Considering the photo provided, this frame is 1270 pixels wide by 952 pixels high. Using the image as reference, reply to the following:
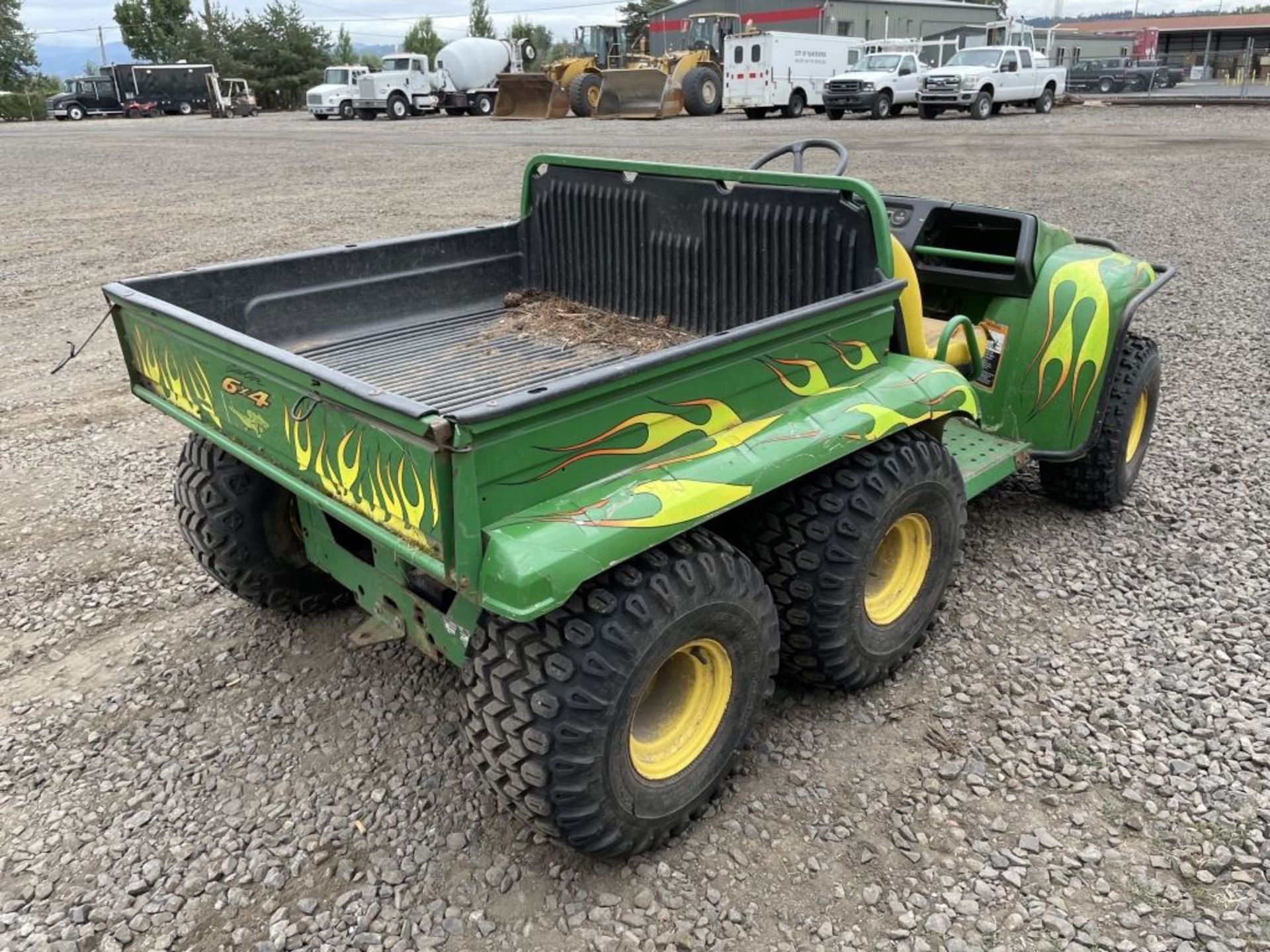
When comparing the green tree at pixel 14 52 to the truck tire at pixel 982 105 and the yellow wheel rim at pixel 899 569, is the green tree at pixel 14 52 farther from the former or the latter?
the yellow wheel rim at pixel 899 569

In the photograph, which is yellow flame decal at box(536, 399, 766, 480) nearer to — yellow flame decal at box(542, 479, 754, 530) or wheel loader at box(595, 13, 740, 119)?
yellow flame decal at box(542, 479, 754, 530)

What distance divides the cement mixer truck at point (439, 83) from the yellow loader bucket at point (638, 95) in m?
6.03

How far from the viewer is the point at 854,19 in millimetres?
42438

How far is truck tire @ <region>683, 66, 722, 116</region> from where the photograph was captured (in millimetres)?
27312

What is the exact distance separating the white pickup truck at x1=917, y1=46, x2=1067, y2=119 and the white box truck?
3570 millimetres

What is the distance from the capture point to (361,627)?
3057 millimetres

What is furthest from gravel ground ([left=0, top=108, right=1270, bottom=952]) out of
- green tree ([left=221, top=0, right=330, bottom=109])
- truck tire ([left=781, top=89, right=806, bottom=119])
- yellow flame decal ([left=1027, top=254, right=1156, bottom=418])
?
green tree ([left=221, top=0, right=330, bottom=109])

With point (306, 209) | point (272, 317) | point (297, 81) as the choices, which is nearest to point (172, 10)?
point (297, 81)

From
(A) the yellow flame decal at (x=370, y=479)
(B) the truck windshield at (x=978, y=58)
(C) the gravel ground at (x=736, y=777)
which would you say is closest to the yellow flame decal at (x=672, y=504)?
(A) the yellow flame decal at (x=370, y=479)

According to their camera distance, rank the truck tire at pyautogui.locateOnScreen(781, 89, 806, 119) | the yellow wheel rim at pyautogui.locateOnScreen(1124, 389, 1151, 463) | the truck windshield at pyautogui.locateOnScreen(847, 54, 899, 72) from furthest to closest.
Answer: the truck tire at pyautogui.locateOnScreen(781, 89, 806, 119)
the truck windshield at pyautogui.locateOnScreen(847, 54, 899, 72)
the yellow wheel rim at pyautogui.locateOnScreen(1124, 389, 1151, 463)

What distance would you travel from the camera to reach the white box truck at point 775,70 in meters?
26.2

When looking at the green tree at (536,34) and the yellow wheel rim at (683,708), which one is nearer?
the yellow wheel rim at (683,708)

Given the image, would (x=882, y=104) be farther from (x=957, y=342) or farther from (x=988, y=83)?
(x=957, y=342)

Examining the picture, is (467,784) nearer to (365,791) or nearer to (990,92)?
(365,791)
